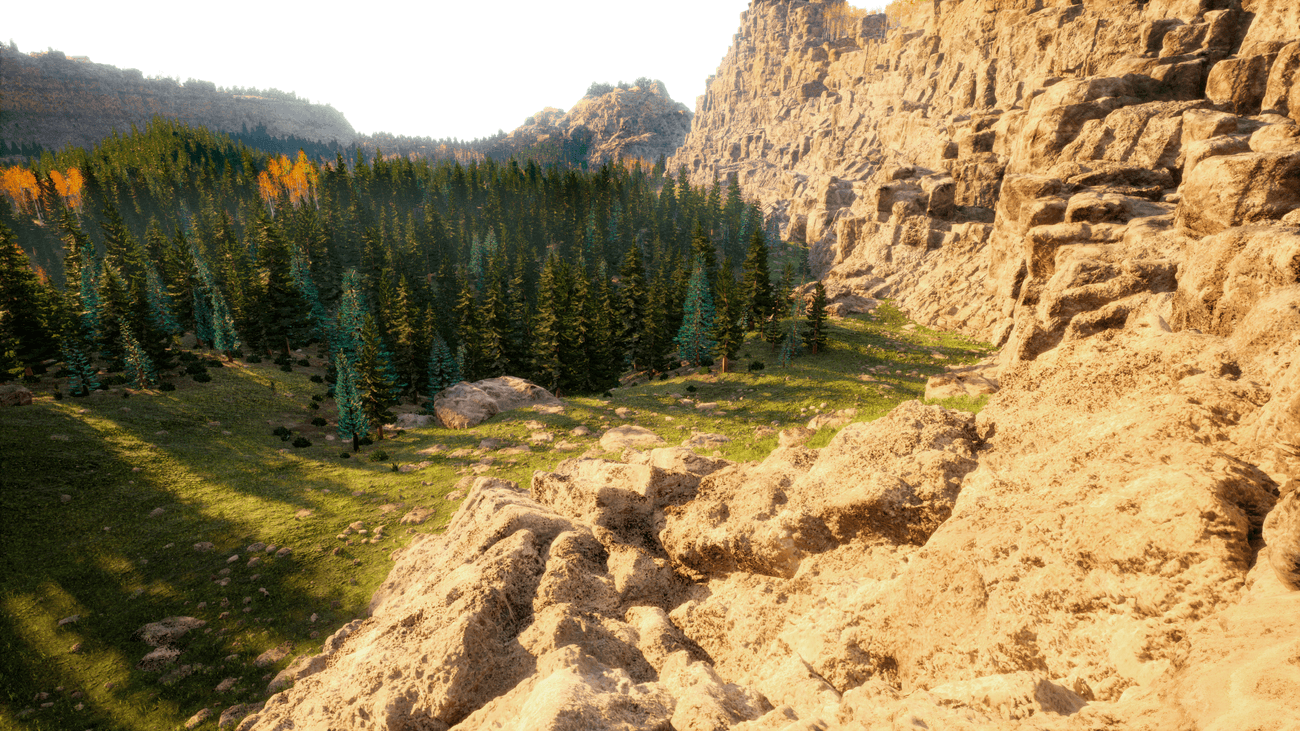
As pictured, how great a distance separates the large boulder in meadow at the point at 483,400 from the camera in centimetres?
5141

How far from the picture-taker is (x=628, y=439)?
131ft

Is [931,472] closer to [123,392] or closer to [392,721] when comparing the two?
[392,721]

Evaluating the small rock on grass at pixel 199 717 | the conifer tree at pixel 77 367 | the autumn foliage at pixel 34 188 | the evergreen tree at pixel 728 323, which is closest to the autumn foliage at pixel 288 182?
the autumn foliage at pixel 34 188

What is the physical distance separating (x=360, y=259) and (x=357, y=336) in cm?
4270

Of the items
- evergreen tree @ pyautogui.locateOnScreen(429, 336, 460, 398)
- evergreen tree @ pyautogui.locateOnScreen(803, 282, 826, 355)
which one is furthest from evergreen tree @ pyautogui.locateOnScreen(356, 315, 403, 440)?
evergreen tree @ pyautogui.locateOnScreen(803, 282, 826, 355)

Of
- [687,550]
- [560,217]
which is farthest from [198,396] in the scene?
[560,217]

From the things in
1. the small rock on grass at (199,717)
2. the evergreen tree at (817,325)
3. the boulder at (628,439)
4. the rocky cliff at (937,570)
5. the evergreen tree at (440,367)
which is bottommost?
the evergreen tree at (440,367)

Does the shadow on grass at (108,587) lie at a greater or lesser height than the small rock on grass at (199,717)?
lesser

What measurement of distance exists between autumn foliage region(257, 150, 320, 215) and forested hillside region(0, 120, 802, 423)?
0.66 metres

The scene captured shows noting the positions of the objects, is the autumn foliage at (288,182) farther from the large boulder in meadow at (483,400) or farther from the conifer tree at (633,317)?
the large boulder in meadow at (483,400)

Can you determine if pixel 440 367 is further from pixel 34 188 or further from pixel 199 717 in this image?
pixel 34 188

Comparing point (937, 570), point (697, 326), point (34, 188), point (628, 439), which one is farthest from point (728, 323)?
point (34, 188)

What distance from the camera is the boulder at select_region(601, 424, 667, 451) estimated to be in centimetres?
3862

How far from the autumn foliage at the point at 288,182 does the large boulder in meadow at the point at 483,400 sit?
121m
